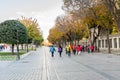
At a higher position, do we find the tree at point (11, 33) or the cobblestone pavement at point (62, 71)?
the tree at point (11, 33)

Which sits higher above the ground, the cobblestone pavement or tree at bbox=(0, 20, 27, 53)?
tree at bbox=(0, 20, 27, 53)

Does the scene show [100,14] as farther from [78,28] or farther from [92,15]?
[78,28]

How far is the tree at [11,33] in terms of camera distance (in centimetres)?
5800

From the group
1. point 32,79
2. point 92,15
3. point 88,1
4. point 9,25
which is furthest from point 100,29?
point 32,79

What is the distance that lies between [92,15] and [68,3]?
8.46 meters

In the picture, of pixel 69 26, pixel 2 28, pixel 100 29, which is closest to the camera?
pixel 2 28

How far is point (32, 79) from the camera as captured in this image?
17531 millimetres

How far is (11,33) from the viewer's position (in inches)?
2283

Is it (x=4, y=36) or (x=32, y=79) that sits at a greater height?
(x=4, y=36)

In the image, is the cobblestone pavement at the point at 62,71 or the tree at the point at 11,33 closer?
the cobblestone pavement at the point at 62,71

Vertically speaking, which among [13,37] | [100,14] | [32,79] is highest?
[100,14]

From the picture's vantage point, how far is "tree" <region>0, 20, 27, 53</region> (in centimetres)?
5800

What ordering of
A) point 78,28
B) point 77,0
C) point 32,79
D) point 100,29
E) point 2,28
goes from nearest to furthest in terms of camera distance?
point 32,79 → point 77,0 → point 2,28 → point 100,29 → point 78,28

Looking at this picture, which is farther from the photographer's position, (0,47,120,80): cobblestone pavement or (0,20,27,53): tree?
(0,20,27,53): tree
